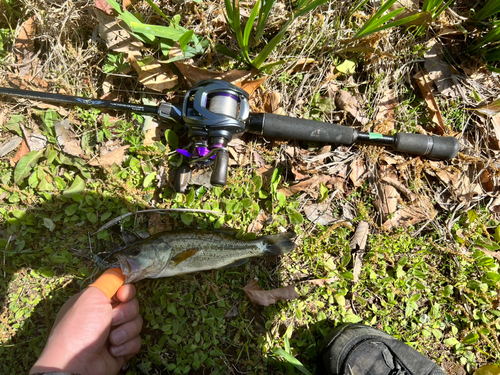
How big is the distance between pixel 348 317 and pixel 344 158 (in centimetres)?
155

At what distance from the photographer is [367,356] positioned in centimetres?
283

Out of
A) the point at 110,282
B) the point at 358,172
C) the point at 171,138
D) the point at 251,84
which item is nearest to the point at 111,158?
the point at 171,138

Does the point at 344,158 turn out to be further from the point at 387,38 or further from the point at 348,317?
the point at 348,317

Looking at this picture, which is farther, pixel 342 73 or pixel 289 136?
pixel 342 73

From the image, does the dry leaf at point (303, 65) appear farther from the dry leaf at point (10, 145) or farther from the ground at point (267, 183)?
the dry leaf at point (10, 145)

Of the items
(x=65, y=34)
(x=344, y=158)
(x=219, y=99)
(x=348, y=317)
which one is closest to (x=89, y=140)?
(x=65, y=34)

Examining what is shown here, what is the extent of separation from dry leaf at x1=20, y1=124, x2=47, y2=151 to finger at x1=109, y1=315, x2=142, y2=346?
1.88m

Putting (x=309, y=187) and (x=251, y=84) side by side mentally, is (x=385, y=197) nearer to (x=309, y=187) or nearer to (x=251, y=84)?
(x=309, y=187)

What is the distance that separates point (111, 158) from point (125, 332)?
62.8 inches

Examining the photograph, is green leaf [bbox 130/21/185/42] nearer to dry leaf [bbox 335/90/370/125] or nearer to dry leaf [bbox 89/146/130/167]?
dry leaf [bbox 89/146/130/167]

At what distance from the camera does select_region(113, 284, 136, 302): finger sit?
282 cm

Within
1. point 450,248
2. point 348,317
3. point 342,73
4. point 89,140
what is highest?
point 342,73

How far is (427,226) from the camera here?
3.23 m

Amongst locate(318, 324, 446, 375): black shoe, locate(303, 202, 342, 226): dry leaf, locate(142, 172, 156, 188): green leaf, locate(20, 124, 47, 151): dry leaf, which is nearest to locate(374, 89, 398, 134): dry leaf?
locate(303, 202, 342, 226): dry leaf
